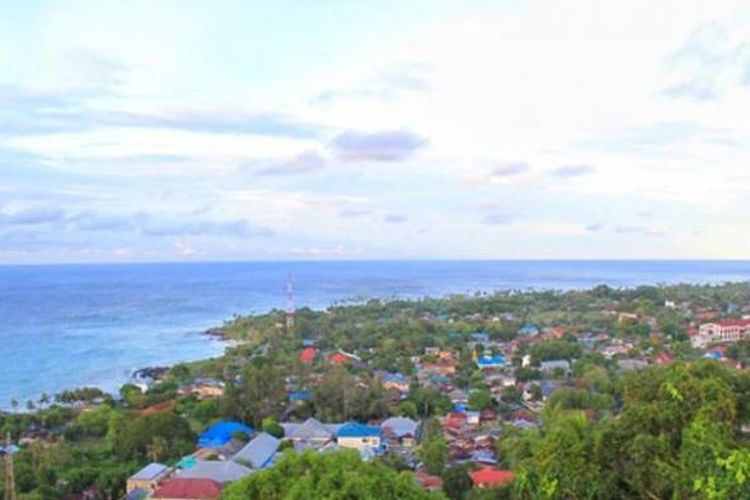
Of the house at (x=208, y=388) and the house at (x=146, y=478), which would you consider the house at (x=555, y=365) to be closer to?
the house at (x=208, y=388)

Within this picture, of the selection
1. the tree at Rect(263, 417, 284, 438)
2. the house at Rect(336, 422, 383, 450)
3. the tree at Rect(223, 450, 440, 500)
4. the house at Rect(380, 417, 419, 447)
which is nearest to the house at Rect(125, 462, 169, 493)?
the tree at Rect(263, 417, 284, 438)

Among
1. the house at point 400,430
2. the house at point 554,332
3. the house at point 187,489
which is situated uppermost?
the house at point 554,332

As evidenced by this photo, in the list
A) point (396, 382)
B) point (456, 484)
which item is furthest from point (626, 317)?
point (456, 484)

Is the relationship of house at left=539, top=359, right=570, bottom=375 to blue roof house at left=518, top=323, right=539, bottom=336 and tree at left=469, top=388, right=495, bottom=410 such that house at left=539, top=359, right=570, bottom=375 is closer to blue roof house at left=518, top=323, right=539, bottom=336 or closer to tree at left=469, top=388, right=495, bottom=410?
tree at left=469, top=388, right=495, bottom=410

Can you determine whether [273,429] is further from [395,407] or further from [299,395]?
[299,395]

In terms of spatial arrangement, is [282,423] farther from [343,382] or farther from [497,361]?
[497,361]

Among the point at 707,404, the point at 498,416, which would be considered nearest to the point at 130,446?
the point at 498,416

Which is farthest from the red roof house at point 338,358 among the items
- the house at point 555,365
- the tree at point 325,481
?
the tree at point 325,481
